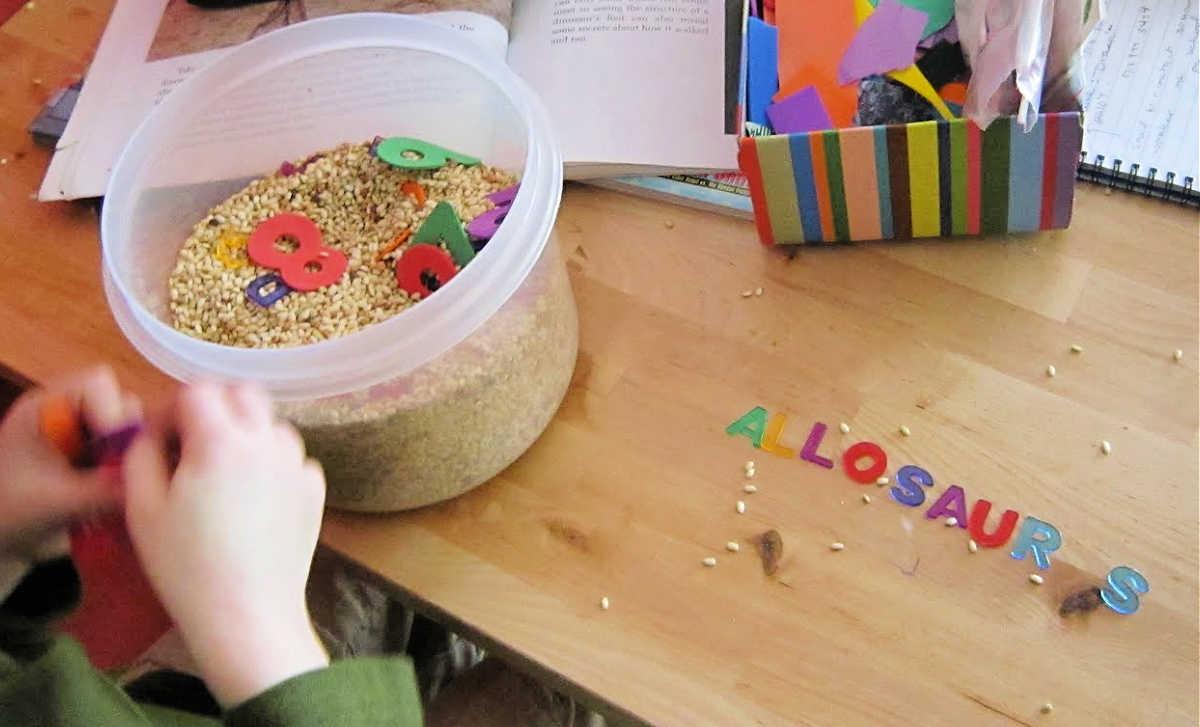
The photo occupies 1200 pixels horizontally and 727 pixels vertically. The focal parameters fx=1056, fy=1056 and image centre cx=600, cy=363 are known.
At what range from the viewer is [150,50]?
0.81 meters

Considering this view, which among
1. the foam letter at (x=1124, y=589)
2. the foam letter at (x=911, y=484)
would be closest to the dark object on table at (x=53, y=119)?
the foam letter at (x=911, y=484)

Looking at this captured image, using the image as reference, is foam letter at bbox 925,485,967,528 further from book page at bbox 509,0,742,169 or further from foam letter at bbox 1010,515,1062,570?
book page at bbox 509,0,742,169

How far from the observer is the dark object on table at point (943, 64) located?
659 millimetres

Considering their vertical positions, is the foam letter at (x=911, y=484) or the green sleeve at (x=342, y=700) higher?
the green sleeve at (x=342, y=700)

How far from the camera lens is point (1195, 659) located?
0.52m

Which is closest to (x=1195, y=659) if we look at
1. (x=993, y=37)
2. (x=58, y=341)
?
(x=993, y=37)

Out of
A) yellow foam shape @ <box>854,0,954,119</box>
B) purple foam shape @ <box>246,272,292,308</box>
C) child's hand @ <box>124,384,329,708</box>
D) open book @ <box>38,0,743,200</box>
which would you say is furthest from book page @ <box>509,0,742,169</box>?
child's hand @ <box>124,384,329,708</box>

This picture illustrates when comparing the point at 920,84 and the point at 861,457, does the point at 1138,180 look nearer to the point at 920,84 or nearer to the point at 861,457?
the point at 920,84

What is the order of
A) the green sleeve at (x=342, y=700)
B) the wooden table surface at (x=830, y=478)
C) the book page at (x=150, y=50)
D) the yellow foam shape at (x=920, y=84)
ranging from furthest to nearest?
the book page at (x=150, y=50) < the yellow foam shape at (x=920, y=84) < the wooden table surface at (x=830, y=478) < the green sleeve at (x=342, y=700)

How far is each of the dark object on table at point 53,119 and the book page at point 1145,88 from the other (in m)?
0.72

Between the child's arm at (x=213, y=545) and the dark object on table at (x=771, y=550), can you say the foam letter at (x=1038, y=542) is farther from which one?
the child's arm at (x=213, y=545)

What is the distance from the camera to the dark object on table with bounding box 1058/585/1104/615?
0.54 m

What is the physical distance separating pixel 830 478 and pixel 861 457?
0.02m

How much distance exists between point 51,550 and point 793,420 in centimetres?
41
